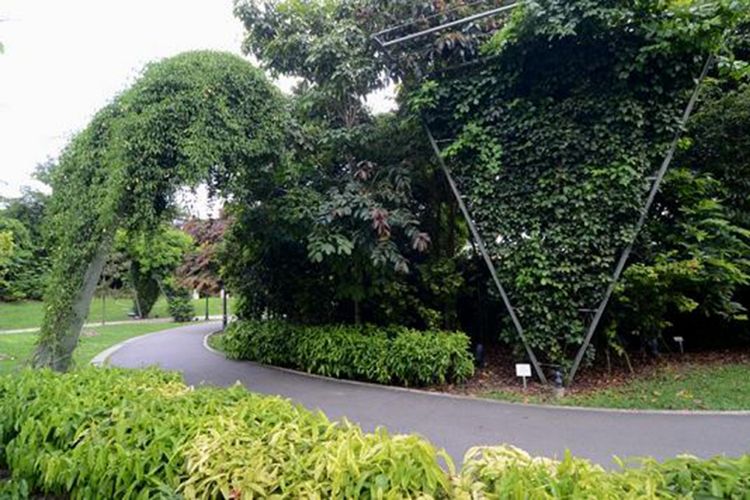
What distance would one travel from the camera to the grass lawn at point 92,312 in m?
17.8

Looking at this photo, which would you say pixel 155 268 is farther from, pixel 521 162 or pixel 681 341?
pixel 681 341

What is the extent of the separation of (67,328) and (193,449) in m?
4.87

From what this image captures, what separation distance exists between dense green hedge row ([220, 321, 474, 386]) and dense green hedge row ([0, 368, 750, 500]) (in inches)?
159

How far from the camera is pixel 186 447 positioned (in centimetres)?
218

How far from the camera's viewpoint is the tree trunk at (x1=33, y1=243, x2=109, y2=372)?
18.6 feet

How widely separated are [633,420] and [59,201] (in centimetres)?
822

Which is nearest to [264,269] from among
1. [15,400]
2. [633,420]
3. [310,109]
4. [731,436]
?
[310,109]

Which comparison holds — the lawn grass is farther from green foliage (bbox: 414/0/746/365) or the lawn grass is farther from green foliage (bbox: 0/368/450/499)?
green foliage (bbox: 0/368/450/499)

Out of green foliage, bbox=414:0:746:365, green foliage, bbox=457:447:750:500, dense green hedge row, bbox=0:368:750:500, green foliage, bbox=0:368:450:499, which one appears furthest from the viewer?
green foliage, bbox=414:0:746:365

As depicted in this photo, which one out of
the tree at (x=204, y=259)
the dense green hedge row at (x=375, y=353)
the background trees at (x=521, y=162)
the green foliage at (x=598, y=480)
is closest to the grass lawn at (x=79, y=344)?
the tree at (x=204, y=259)

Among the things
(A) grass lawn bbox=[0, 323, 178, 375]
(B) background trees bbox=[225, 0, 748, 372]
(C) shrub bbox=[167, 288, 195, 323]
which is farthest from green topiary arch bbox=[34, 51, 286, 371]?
(C) shrub bbox=[167, 288, 195, 323]

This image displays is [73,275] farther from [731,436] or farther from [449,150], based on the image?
[731,436]

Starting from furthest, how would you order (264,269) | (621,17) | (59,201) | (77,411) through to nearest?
1. (264,269)
2. (59,201)
3. (621,17)
4. (77,411)

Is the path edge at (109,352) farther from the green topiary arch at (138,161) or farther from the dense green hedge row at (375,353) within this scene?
the dense green hedge row at (375,353)
